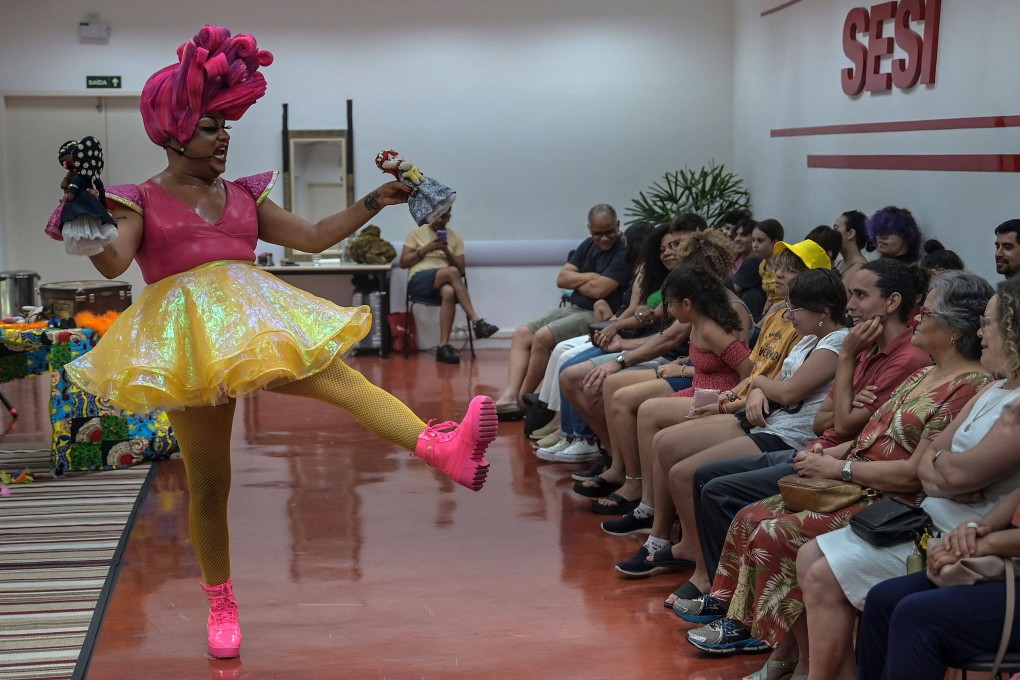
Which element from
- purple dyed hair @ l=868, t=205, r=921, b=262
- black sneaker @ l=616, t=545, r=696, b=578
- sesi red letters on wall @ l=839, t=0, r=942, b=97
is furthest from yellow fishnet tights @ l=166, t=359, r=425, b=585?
sesi red letters on wall @ l=839, t=0, r=942, b=97

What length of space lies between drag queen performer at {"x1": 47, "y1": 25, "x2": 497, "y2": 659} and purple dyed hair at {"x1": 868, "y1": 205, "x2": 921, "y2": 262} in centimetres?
348

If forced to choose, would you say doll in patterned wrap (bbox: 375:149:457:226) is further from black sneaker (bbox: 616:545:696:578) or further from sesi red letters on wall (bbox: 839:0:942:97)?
sesi red letters on wall (bbox: 839:0:942:97)

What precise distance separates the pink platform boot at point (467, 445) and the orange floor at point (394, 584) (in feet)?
2.44

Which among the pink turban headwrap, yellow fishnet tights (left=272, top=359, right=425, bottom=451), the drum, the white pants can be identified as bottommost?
the white pants

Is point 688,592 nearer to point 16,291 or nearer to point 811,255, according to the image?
point 811,255

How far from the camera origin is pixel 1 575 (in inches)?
173

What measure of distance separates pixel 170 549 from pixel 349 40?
6704 mm

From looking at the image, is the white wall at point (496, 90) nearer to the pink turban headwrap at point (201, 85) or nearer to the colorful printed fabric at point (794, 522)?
the pink turban headwrap at point (201, 85)

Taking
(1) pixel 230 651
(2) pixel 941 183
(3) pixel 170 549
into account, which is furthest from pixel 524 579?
(2) pixel 941 183

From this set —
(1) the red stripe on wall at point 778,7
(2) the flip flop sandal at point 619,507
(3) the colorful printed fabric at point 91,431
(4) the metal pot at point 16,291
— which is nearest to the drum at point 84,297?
(3) the colorful printed fabric at point 91,431

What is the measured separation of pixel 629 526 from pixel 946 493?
2086 mm

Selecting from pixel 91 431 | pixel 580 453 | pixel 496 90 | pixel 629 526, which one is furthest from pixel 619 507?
pixel 496 90

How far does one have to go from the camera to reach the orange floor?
3521 mm

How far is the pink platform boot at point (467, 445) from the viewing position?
3.01m
